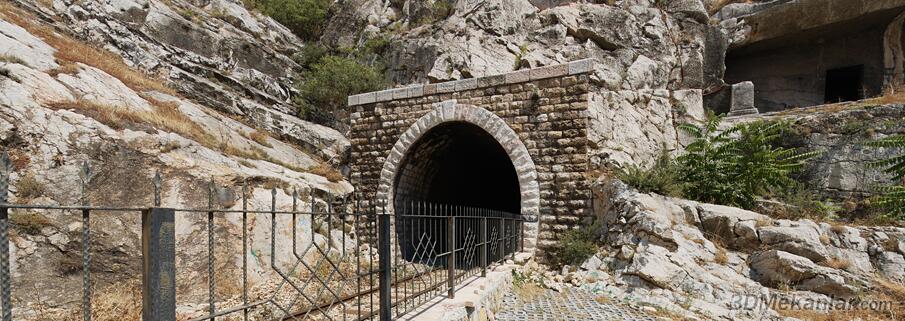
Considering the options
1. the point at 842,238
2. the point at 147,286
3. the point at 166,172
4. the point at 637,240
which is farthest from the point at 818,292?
the point at 166,172

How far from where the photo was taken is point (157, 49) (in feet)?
42.9

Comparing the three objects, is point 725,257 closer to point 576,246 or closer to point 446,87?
point 576,246

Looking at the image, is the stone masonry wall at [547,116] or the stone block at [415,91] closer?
the stone masonry wall at [547,116]

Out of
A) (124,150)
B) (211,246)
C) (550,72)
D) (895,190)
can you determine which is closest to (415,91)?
(550,72)

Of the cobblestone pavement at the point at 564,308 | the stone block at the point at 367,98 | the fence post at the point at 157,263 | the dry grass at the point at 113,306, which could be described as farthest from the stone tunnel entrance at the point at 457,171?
the fence post at the point at 157,263

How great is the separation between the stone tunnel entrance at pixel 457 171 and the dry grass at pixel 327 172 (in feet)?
5.10

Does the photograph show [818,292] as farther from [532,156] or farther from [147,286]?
[147,286]

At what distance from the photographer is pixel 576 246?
8.11 meters

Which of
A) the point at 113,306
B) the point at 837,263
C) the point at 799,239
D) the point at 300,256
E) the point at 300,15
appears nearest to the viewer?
the point at 300,256

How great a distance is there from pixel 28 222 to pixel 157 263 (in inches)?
212

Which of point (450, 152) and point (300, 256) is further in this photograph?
Answer: point (450, 152)

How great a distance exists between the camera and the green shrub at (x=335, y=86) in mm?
14742

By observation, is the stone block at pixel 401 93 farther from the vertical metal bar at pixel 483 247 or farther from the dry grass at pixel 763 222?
the dry grass at pixel 763 222

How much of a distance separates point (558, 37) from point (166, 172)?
39.0 ft
